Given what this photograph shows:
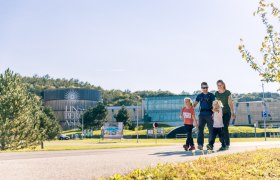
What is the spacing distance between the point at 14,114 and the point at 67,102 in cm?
10064

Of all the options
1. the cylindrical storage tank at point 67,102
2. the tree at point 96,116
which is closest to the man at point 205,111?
the tree at point 96,116

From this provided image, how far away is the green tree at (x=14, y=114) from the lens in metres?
31.2

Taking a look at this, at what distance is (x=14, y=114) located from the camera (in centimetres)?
3253

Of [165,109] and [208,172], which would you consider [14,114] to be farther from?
[165,109]

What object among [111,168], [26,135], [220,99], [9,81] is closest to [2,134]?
[26,135]

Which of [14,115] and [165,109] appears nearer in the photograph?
[14,115]

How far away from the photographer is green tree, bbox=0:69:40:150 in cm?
3123

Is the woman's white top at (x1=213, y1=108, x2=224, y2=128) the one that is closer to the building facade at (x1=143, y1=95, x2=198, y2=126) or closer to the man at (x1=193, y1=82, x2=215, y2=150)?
the man at (x1=193, y1=82, x2=215, y2=150)

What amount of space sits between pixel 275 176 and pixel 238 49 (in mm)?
5778

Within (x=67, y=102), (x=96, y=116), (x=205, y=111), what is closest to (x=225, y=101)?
(x=205, y=111)

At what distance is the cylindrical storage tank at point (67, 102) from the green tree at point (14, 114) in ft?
315

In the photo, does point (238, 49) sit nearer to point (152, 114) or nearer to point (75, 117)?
point (152, 114)

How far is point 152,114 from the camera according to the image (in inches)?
4446

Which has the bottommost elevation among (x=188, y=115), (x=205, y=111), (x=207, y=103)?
(x=188, y=115)
